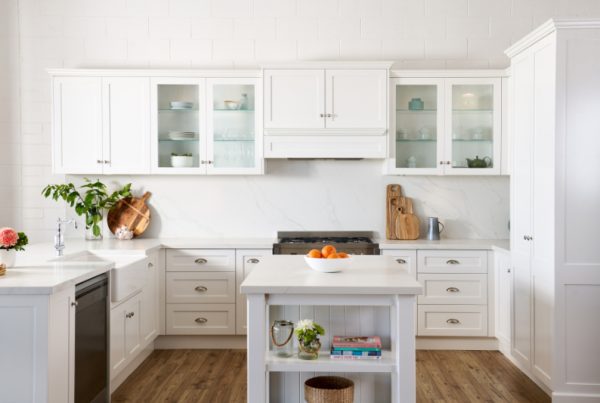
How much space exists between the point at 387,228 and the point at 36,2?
3.73m

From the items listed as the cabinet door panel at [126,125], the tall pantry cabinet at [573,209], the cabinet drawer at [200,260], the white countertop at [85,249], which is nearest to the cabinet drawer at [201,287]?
the cabinet drawer at [200,260]

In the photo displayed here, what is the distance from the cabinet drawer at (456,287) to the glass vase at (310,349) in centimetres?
206

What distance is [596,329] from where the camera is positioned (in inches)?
132

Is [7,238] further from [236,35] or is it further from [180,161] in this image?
[236,35]

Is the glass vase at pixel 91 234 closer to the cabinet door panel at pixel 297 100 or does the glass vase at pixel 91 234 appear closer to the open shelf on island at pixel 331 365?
the cabinet door panel at pixel 297 100

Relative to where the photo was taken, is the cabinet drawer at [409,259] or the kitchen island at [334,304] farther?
the cabinet drawer at [409,259]

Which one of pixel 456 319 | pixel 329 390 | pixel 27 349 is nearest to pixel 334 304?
pixel 329 390

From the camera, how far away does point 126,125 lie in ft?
15.8

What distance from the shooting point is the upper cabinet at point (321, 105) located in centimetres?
471

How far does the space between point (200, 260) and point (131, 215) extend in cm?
89

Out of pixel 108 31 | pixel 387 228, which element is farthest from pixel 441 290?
pixel 108 31

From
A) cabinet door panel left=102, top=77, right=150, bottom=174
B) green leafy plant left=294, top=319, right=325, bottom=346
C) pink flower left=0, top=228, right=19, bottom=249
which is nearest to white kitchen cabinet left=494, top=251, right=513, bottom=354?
green leafy plant left=294, top=319, right=325, bottom=346

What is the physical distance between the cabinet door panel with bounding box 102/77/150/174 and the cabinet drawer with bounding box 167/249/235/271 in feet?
2.56

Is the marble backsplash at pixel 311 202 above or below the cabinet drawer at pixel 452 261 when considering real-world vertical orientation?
above
